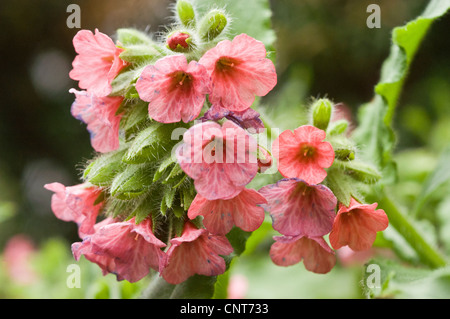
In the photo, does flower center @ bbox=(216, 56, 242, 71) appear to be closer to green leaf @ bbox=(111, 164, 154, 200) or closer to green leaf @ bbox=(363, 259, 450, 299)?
green leaf @ bbox=(111, 164, 154, 200)

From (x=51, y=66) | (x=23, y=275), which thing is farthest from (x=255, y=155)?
(x=51, y=66)

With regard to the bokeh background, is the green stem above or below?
below

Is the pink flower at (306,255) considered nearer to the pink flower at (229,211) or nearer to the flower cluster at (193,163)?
the flower cluster at (193,163)

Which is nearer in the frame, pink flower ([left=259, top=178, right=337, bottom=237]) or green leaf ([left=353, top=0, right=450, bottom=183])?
pink flower ([left=259, top=178, right=337, bottom=237])

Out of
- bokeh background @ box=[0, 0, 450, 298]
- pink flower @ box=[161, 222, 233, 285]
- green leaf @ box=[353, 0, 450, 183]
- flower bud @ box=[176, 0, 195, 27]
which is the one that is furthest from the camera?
bokeh background @ box=[0, 0, 450, 298]

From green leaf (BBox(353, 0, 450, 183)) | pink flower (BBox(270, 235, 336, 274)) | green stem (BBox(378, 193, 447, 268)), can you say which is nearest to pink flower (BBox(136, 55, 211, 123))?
pink flower (BBox(270, 235, 336, 274))

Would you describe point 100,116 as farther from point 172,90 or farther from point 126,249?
point 126,249
